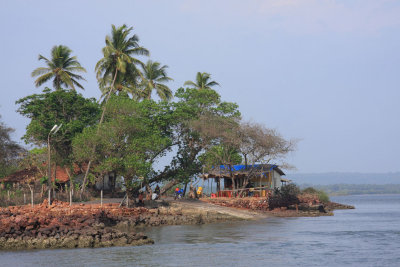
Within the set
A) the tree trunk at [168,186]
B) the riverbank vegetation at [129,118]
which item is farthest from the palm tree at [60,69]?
the tree trunk at [168,186]

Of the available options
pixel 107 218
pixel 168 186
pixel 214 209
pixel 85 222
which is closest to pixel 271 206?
pixel 214 209

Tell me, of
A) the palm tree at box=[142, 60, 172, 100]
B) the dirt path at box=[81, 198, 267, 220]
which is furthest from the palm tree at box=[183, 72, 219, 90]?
the dirt path at box=[81, 198, 267, 220]

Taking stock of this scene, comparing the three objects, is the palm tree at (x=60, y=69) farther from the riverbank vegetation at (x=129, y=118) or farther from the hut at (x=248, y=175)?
the hut at (x=248, y=175)

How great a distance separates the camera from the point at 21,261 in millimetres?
22938

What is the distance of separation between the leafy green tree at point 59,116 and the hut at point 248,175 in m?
12.7

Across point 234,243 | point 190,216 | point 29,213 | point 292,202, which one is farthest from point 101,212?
point 292,202

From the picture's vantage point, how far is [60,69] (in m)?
51.9

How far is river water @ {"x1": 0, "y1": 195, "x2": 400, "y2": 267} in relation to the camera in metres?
22.1

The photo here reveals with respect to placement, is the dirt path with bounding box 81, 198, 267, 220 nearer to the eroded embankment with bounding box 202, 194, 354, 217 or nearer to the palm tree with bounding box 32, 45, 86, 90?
the eroded embankment with bounding box 202, 194, 354, 217

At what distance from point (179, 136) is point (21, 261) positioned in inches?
1044

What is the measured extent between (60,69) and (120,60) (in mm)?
6165

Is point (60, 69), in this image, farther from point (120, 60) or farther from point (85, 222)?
point (85, 222)

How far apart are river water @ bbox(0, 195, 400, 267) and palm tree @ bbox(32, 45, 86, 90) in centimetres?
2413

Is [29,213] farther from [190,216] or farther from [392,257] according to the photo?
[392,257]
